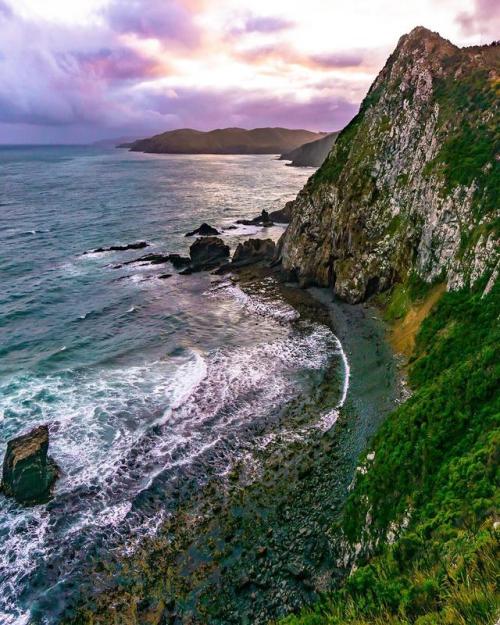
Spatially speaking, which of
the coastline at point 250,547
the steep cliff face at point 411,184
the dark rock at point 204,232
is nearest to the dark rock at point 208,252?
the steep cliff face at point 411,184

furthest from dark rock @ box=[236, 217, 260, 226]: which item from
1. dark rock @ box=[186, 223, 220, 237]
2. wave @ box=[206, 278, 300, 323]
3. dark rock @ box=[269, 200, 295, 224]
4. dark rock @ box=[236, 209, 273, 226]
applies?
wave @ box=[206, 278, 300, 323]

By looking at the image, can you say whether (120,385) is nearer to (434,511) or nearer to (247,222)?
(434,511)

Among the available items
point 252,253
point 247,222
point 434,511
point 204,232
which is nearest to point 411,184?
point 252,253

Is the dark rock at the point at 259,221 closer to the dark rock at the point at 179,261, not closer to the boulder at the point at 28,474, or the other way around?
the dark rock at the point at 179,261

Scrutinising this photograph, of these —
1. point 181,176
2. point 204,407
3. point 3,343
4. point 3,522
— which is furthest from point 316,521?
point 181,176

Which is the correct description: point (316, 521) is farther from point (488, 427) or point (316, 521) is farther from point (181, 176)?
point (181, 176)

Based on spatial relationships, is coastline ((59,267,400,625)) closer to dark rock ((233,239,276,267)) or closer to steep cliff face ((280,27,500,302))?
steep cliff face ((280,27,500,302))
